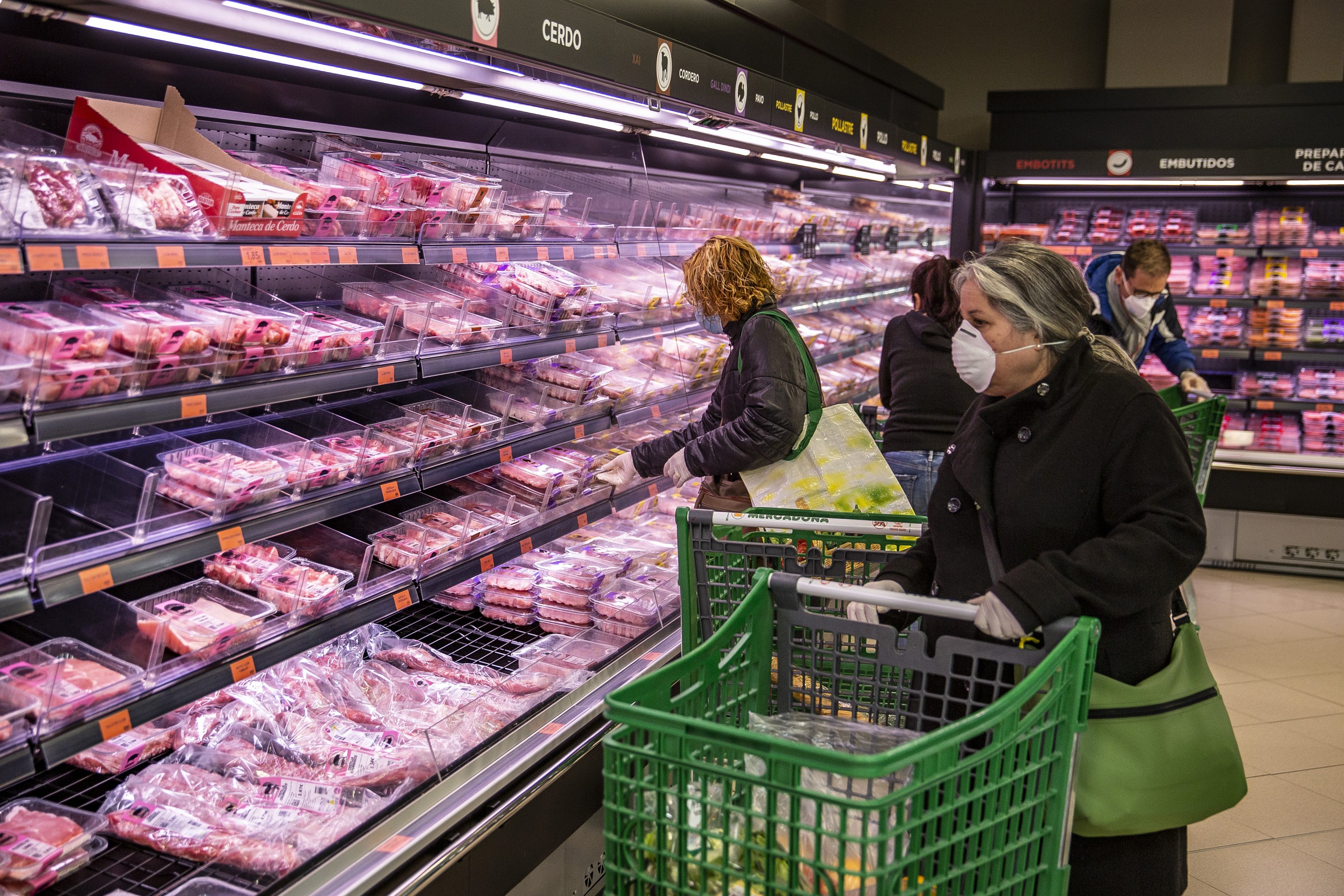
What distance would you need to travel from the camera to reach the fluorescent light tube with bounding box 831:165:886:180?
6188 millimetres

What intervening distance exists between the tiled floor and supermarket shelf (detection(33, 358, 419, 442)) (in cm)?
283

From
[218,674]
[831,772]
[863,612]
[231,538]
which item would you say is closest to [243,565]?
[231,538]

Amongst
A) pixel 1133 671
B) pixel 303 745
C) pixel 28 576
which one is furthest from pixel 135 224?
pixel 1133 671

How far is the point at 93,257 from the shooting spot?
6.31 feet

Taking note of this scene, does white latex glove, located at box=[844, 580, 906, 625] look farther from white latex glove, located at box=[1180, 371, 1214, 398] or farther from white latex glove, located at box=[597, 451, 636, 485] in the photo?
white latex glove, located at box=[1180, 371, 1214, 398]

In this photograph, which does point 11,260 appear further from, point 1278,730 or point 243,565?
point 1278,730

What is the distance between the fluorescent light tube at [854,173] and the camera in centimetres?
619

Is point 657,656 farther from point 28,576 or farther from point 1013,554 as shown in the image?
point 28,576

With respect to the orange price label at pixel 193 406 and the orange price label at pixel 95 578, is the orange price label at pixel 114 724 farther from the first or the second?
the orange price label at pixel 193 406

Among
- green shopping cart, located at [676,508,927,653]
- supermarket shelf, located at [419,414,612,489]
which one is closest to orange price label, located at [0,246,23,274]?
supermarket shelf, located at [419,414,612,489]

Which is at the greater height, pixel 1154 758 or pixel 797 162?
pixel 797 162

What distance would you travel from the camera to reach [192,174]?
222 centimetres

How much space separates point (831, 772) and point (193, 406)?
1.58 meters

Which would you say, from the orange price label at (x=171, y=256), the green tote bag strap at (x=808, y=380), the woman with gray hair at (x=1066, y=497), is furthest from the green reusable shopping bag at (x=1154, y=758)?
the orange price label at (x=171, y=256)
